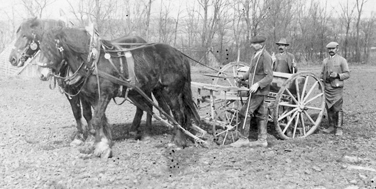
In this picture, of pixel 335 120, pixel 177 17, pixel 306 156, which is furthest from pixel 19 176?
pixel 177 17

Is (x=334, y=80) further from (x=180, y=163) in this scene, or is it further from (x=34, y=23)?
(x=34, y=23)

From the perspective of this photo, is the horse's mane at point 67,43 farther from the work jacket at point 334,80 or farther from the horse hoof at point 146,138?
the work jacket at point 334,80

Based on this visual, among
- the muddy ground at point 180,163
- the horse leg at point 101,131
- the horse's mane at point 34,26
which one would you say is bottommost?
the muddy ground at point 180,163

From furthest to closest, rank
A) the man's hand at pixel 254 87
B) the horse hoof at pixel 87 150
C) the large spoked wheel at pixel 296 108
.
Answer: the large spoked wheel at pixel 296 108, the man's hand at pixel 254 87, the horse hoof at pixel 87 150

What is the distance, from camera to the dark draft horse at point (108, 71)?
540cm

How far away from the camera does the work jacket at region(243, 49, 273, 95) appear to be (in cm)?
595

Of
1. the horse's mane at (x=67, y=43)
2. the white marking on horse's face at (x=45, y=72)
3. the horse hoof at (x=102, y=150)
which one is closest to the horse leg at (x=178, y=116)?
the horse hoof at (x=102, y=150)

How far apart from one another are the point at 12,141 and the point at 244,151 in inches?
155

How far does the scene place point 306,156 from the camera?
5395 millimetres

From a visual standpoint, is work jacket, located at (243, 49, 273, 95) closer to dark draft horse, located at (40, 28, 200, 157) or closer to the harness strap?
dark draft horse, located at (40, 28, 200, 157)

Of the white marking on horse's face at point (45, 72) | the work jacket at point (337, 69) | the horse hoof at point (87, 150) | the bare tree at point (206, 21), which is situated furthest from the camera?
the bare tree at point (206, 21)

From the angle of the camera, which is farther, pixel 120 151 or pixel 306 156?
pixel 120 151

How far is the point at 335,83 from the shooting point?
7047 mm

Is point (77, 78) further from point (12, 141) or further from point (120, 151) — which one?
point (12, 141)
